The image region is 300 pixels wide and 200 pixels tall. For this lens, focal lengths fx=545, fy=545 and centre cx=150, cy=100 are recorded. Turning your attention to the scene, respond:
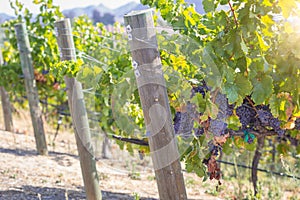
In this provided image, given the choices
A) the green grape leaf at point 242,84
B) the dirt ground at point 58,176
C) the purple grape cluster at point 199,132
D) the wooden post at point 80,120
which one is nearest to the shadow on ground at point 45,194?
the dirt ground at point 58,176

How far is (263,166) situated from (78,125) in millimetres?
3731

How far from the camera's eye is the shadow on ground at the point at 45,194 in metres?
4.27

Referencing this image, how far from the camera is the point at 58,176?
5086mm

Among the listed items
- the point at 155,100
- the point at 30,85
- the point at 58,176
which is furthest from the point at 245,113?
the point at 30,85

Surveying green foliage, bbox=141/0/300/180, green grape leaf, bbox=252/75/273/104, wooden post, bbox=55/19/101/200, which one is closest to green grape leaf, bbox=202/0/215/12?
green foliage, bbox=141/0/300/180

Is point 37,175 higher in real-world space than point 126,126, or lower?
lower

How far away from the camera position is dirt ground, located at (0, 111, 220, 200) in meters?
4.51

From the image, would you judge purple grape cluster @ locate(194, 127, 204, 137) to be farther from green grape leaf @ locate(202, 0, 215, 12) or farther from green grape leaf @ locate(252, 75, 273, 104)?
green grape leaf @ locate(202, 0, 215, 12)

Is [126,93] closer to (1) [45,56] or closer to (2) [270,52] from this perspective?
(2) [270,52]

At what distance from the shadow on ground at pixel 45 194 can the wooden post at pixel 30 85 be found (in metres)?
1.26

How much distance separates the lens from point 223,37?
2.58m

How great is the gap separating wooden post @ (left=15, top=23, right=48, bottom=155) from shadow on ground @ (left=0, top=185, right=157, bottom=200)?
4.15ft

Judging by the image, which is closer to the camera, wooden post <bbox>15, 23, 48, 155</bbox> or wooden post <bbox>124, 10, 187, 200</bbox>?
wooden post <bbox>124, 10, 187, 200</bbox>

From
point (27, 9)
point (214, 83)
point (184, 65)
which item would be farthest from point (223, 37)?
point (27, 9)
